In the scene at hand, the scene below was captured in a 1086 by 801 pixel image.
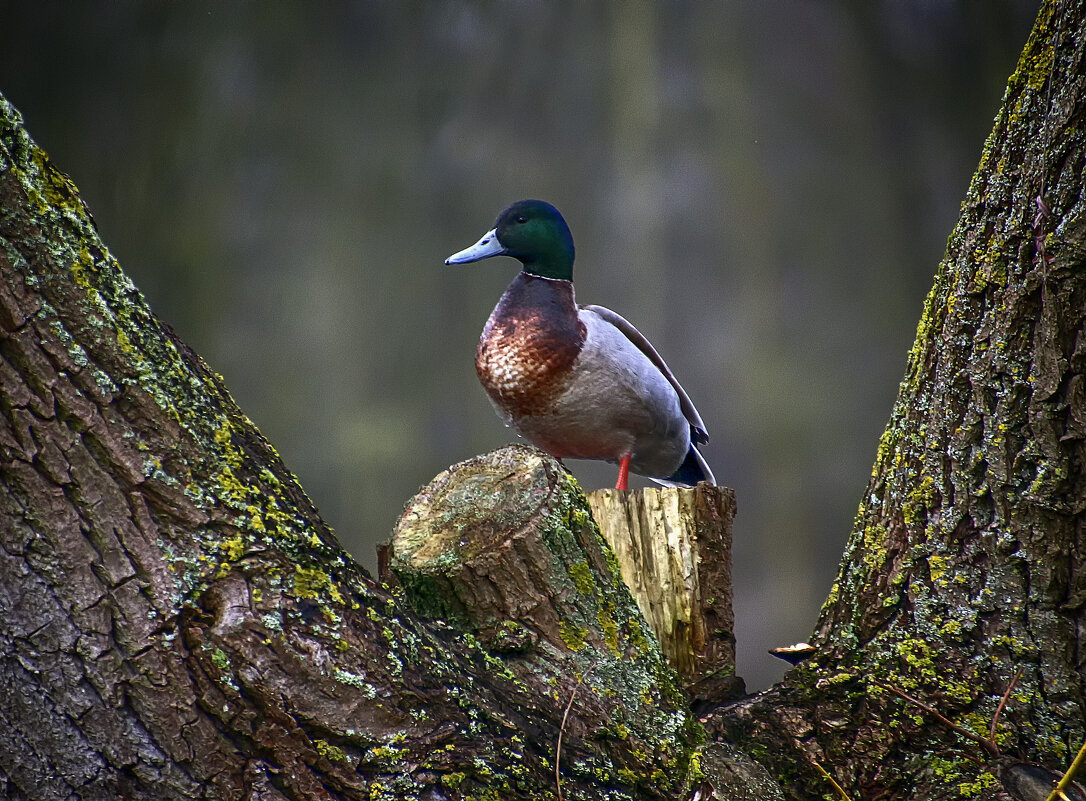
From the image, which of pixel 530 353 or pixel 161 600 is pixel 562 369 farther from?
pixel 161 600

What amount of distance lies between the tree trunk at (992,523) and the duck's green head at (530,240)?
2.95ft

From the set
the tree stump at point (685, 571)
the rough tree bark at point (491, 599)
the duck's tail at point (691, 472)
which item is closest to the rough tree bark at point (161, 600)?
the rough tree bark at point (491, 599)

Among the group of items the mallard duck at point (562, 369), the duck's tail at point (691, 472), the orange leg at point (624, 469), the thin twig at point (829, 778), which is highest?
the mallard duck at point (562, 369)

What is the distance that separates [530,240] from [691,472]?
593mm

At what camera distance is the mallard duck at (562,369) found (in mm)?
1564

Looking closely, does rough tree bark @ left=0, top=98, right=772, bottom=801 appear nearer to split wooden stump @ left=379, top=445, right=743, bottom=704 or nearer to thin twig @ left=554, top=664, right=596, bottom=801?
thin twig @ left=554, top=664, right=596, bottom=801

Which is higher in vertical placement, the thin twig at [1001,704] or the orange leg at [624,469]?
the orange leg at [624,469]

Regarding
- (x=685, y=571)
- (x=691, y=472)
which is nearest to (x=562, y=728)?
(x=685, y=571)

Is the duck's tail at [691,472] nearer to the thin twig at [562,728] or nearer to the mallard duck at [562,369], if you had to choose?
the mallard duck at [562,369]

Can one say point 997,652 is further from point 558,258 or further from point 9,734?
point 558,258

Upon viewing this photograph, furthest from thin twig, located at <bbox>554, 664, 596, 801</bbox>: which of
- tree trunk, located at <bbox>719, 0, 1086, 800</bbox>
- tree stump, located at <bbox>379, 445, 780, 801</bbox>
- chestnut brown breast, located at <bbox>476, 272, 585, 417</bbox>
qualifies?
chestnut brown breast, located at <bbox>476, 272, 585, 417</bbox>

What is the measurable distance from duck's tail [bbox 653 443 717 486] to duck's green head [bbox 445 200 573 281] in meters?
0.46

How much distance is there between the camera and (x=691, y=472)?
194 cm

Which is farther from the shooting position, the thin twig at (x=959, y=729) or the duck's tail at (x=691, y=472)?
the duck's tail at (x=691, y=472)
